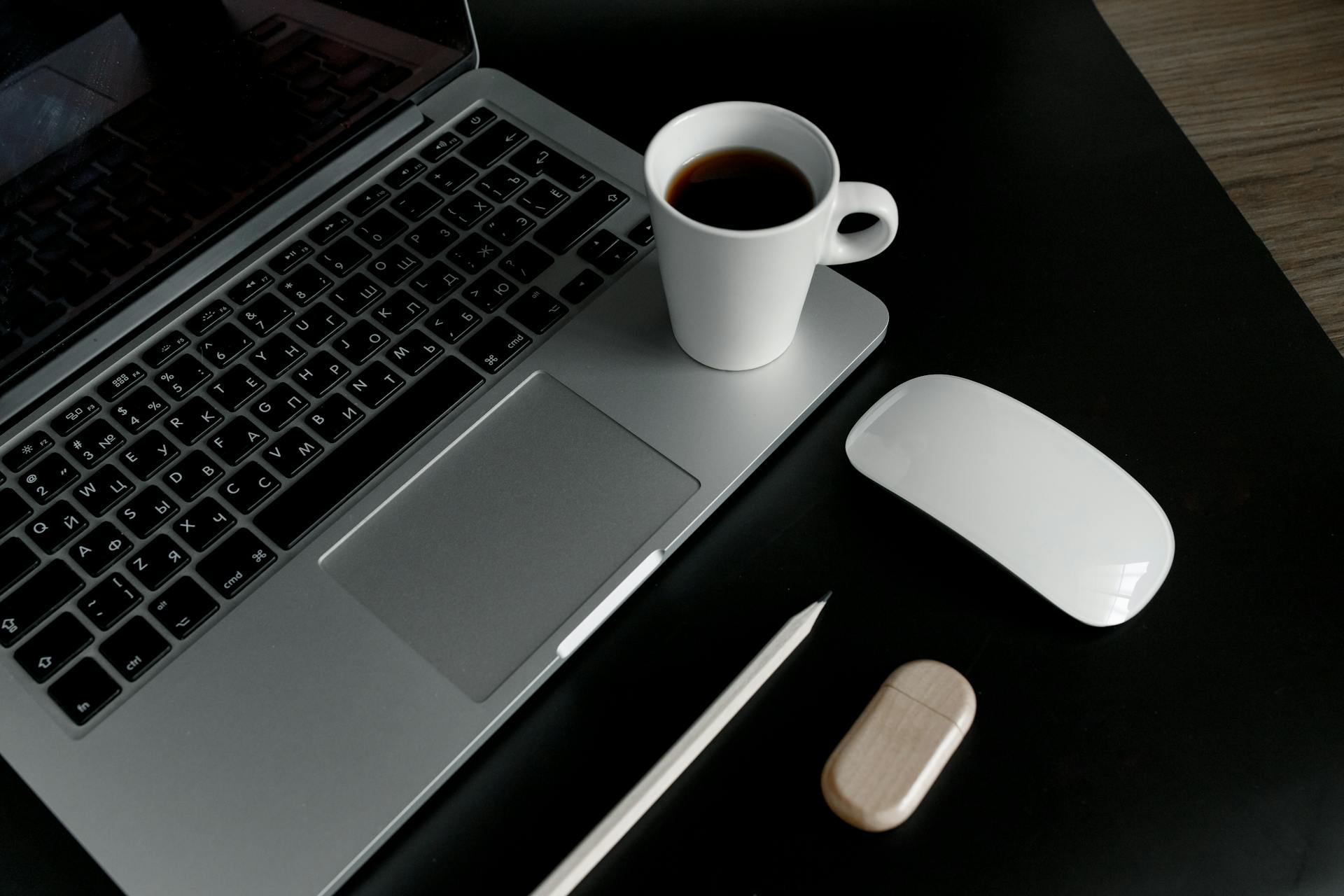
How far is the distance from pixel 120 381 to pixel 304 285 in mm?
113

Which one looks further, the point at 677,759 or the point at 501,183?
the point at 501,183

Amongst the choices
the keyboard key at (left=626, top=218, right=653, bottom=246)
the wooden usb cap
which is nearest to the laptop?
the keyboard key at (left=626, top=218, right=653, bottom=246)

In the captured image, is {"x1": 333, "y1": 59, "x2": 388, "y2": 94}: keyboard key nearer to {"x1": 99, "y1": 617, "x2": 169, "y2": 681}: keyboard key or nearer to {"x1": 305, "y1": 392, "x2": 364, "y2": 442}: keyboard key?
{"x1": 305, "y1": 392, "x2": 364, "y2": 442}: keyboard key

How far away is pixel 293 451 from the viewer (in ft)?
1.63

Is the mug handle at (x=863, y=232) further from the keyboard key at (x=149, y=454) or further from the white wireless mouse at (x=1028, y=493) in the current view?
the keyboard key at (x=149, y=454)

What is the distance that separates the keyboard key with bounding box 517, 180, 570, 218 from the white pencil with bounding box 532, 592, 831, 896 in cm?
30

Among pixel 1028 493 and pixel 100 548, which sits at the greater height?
pixel 100 548

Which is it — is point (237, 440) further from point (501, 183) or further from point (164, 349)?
point (501, 183)

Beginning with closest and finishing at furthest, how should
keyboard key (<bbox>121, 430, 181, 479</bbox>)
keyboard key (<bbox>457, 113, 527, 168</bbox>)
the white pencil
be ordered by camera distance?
the white pencil, keyboard key (<bbox>121, 430, 181, 479</bbox>), keyboard key (<bbox>457, 113, 527, 168</bbox>)

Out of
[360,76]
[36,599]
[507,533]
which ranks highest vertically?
[360,76]

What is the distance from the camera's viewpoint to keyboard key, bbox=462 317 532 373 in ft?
1.74

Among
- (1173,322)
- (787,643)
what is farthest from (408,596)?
(1173,322)

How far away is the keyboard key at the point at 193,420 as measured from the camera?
0.50 m

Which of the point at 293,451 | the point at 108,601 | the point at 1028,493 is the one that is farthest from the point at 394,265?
the point at 1028,493
